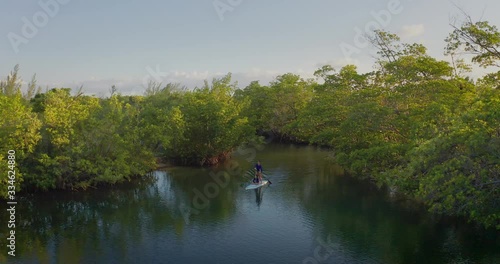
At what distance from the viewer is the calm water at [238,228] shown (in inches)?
833

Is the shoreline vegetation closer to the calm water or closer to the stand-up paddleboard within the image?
the calm water

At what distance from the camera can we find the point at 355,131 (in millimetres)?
Answer: 34375

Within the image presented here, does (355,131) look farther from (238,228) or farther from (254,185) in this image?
(238,228)

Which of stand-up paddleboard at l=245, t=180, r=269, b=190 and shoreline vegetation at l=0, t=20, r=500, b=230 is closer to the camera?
shoreline vegetation at l=0, t=20, r=500, b=230

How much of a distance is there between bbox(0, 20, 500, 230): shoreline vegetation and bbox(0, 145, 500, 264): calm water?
1.98 m

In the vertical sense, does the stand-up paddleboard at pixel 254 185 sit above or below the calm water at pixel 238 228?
above

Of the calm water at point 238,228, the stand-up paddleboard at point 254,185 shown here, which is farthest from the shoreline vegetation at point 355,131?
the stand-up paddleboard at point 254,185

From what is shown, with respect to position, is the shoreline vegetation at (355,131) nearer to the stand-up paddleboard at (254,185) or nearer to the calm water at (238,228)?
the calm water at (238,228)

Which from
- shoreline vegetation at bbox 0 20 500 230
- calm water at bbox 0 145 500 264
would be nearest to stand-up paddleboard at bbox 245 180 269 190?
calm water at bbox 0 145 500 264

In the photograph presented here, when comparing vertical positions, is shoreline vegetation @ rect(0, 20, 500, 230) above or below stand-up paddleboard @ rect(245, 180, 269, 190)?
above

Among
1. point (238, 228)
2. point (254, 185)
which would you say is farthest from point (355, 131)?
point (238, 228)

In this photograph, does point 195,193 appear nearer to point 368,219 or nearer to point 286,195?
point 286,195

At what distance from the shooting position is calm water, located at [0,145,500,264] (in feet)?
69.4

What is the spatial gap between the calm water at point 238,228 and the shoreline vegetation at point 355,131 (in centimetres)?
198
